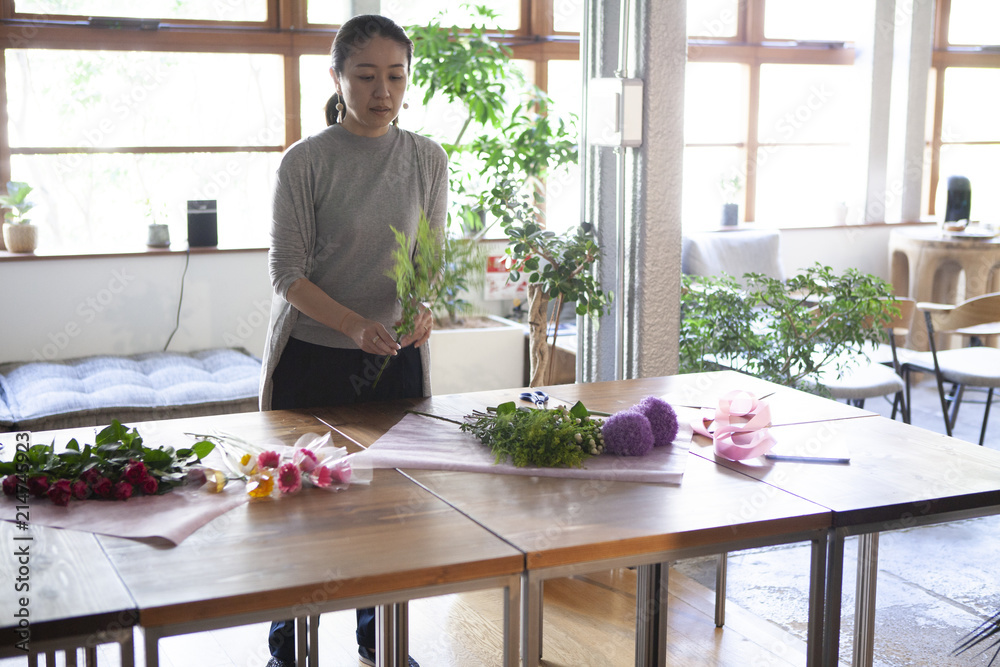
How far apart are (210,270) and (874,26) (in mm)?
4925

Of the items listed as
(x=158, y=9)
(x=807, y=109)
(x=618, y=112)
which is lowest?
(x=618, y=112)

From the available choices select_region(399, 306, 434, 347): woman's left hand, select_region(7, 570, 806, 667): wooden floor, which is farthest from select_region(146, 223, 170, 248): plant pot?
select_region(399, 306, 434, 347): woman's left hand

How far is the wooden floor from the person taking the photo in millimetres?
2793

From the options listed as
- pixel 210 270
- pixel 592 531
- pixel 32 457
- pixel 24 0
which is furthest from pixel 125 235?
pixel 592 531

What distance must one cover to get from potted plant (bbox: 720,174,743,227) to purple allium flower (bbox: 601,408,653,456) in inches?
197

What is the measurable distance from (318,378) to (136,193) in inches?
128

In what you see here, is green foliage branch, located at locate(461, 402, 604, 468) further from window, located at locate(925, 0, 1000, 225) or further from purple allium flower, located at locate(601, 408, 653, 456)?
window, located at locate(925, 0, 1000, 225)

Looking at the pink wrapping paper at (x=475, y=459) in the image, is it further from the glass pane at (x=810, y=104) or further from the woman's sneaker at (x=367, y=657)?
the glass pane at (x=810, y=104)

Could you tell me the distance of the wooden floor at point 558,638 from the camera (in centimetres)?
279

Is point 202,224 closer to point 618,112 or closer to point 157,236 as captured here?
point 157,236

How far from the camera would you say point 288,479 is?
1.75 m

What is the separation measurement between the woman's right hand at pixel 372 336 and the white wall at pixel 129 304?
3.11 m

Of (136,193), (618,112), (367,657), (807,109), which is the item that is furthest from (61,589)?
(807,109)

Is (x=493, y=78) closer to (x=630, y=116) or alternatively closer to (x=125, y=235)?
(x=630, y=116)
